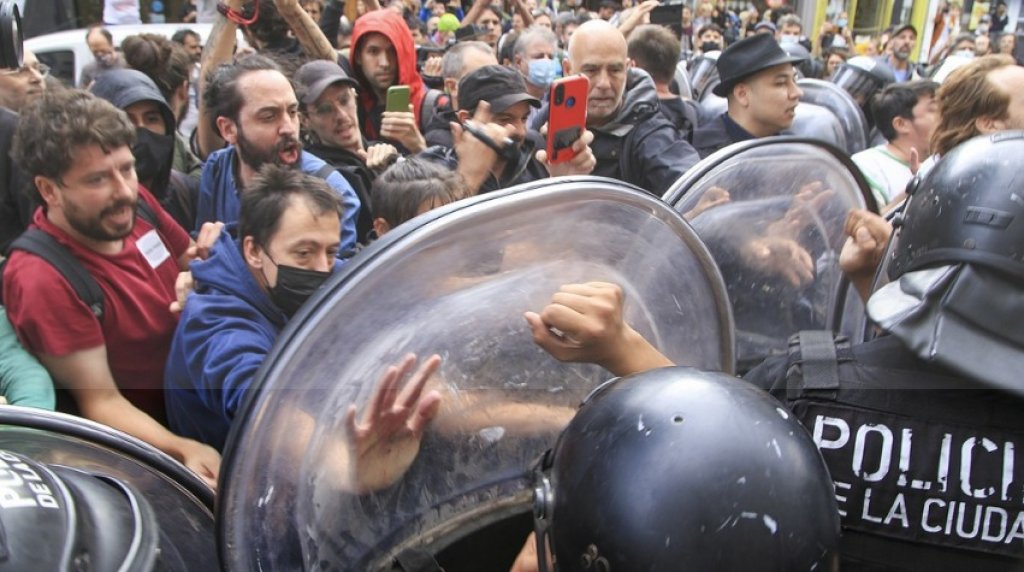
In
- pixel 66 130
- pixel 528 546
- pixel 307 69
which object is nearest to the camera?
pixel 528 546

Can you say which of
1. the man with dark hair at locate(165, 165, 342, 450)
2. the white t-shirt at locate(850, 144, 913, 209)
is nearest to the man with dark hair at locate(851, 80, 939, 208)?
the white t-shirt at locate(850, 144, 913, 209)

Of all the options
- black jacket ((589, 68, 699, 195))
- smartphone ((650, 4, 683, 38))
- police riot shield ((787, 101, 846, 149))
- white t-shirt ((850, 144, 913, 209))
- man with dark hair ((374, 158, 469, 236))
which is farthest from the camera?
smartphone ((650, 4, 683, 38))

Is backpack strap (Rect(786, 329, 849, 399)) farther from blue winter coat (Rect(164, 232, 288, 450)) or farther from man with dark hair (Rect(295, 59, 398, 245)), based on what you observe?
man with dark hair (Rect(295, 59, 398, 245))

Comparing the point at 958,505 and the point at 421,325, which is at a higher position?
the point at 421,325

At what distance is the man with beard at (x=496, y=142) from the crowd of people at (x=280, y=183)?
0.03 ft

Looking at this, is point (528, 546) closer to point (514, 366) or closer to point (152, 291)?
point (514, 366)

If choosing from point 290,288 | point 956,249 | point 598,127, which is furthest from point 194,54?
point 956,249

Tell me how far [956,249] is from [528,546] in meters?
0.90

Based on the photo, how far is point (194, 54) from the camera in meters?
6.35

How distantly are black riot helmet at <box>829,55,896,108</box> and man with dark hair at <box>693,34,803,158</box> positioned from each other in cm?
305

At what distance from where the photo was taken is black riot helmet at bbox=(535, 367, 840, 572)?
1.16 m

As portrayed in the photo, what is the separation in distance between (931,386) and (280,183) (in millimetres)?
1607

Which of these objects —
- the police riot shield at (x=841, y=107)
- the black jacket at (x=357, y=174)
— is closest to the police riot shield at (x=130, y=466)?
the black jacket at (x=357, y=174)

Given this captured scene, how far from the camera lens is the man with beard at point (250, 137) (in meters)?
3.05
